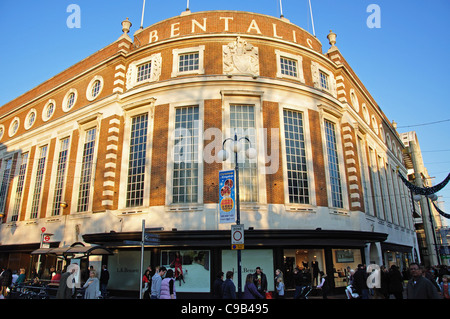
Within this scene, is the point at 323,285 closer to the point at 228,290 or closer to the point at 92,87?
the point at 228,290

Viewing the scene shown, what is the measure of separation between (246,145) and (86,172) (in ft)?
40.1

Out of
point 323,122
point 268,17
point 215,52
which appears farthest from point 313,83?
point 215,52

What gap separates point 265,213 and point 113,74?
15854mm

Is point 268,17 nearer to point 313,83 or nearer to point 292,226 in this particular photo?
point 313,83

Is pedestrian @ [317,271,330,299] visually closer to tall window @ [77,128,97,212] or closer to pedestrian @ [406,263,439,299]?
pedestrian @ [406,263,439,299]

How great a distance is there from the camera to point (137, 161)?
21.7 m

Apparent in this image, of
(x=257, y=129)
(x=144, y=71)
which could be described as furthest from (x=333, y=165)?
(x=144, y=71)

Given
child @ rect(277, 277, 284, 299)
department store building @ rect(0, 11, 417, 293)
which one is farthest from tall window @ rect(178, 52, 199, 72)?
child @ rect(277, 277, 284, 299)

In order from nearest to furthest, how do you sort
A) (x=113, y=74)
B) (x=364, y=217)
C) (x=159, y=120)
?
(x=159, y=120), (x=364, y=217), (x=113, y=74)

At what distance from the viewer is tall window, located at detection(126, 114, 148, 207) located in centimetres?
2097

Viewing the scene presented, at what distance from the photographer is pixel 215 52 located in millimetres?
22094

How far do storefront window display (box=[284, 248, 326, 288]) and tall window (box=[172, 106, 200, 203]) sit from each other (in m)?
6.53

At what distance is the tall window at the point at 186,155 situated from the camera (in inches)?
778

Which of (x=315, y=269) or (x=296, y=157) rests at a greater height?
(x=296, y=157)
